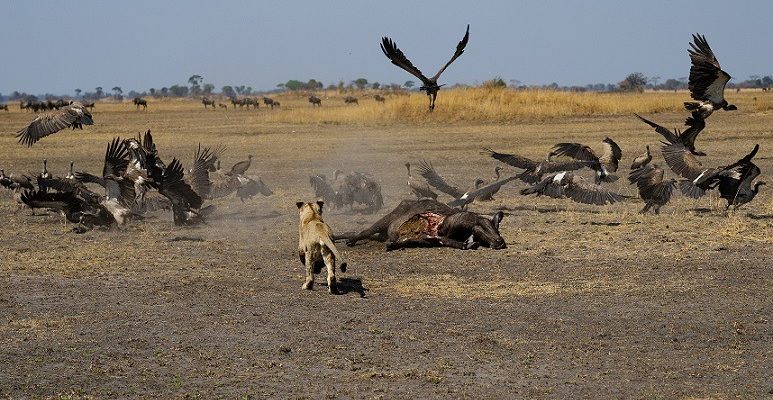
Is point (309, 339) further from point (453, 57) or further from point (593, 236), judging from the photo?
point (453, 57)

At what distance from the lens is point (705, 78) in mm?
15508

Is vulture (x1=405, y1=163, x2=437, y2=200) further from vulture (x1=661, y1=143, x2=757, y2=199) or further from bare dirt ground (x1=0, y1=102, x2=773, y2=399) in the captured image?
vulture (x1=661, y1=143, x2=757, y2=199)

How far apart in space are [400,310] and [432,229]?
3369mm

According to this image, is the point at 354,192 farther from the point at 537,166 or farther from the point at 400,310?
the point at 400,310

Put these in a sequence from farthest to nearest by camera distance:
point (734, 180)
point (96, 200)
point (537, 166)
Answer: point (537, 166) < point (96, 200) < point (734, 180)

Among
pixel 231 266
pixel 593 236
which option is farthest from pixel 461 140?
pixel 231 266

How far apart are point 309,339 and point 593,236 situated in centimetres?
598

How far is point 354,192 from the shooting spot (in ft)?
51.5

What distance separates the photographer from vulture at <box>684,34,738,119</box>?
15.2 metres

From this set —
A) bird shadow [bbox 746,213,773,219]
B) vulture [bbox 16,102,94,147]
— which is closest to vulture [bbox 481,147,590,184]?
bird shadow [bbox 746,213,773,219]

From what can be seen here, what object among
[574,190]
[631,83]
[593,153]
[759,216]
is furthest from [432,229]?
[631,83]

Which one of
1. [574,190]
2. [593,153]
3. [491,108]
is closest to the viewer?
[574,190]

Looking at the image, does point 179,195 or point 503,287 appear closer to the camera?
point 503,287

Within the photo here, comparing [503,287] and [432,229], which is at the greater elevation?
[432,229]
